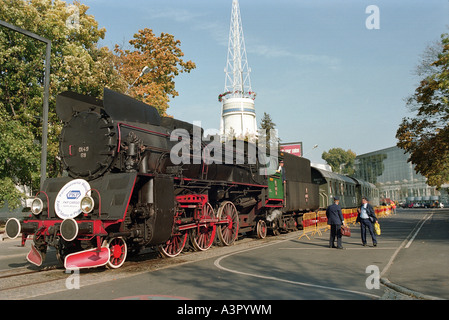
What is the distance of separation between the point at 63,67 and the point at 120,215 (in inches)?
569

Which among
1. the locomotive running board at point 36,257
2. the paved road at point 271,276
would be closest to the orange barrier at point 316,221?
the paved road at point 271,276

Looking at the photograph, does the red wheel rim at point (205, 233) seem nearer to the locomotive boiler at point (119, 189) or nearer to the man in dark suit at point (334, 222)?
the locomotive boiler at point (119, 189)

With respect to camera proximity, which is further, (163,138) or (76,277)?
(163,138)

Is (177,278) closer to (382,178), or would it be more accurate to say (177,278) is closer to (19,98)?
(19,98)

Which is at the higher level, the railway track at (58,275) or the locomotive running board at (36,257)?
the locomotive running board at (36,257)

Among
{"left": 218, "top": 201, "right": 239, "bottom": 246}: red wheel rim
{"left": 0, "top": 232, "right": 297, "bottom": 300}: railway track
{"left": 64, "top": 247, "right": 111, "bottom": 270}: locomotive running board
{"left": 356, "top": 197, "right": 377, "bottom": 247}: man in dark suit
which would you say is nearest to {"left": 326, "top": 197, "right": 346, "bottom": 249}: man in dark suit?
{"left": 356, "top": 197, "right": 377, "bottom": 247}: man in dark suit

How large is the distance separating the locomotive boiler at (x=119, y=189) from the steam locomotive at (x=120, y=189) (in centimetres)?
2

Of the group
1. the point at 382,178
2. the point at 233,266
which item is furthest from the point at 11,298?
the point at 382,178

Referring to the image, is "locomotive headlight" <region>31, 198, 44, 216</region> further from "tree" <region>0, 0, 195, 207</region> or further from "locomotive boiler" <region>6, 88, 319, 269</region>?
"tree" <region>0, 0, 195, 207</region>

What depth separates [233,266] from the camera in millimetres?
8656

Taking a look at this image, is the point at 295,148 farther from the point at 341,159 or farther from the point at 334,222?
the point at 341,159

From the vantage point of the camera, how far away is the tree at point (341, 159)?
99.0 m

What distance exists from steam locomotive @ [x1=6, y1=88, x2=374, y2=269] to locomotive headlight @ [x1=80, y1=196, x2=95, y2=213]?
0.02 m

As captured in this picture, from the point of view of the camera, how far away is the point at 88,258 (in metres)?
7.79
